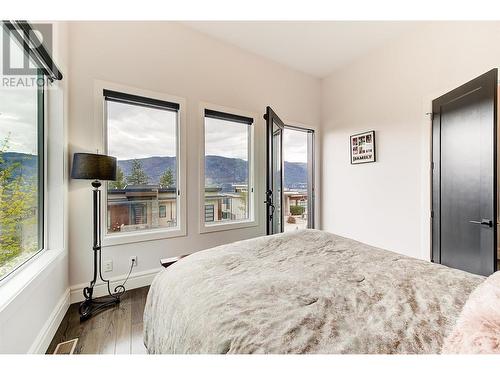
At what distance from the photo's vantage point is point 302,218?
162 inches

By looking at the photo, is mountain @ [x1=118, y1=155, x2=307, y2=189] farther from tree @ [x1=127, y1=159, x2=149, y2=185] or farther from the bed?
the bed

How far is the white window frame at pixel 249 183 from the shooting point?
272 cm

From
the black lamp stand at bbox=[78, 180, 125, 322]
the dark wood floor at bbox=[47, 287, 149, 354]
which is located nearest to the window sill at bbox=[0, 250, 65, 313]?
the black lamp stand at bbox=[78, 180, 125, 322]

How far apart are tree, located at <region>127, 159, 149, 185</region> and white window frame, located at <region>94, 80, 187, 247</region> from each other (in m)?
0.26

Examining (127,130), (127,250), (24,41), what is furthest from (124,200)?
(24,41)

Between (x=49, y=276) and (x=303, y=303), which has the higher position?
(x=303, y=303)

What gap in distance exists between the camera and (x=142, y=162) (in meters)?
2.49

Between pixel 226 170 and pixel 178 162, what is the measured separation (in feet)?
2.20

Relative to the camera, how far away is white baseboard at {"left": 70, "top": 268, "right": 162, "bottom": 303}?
6.83ft

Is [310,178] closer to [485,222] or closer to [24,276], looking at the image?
[485,222]

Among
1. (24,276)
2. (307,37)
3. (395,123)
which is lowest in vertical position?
(24,276)

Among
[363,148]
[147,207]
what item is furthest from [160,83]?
[363,148]
